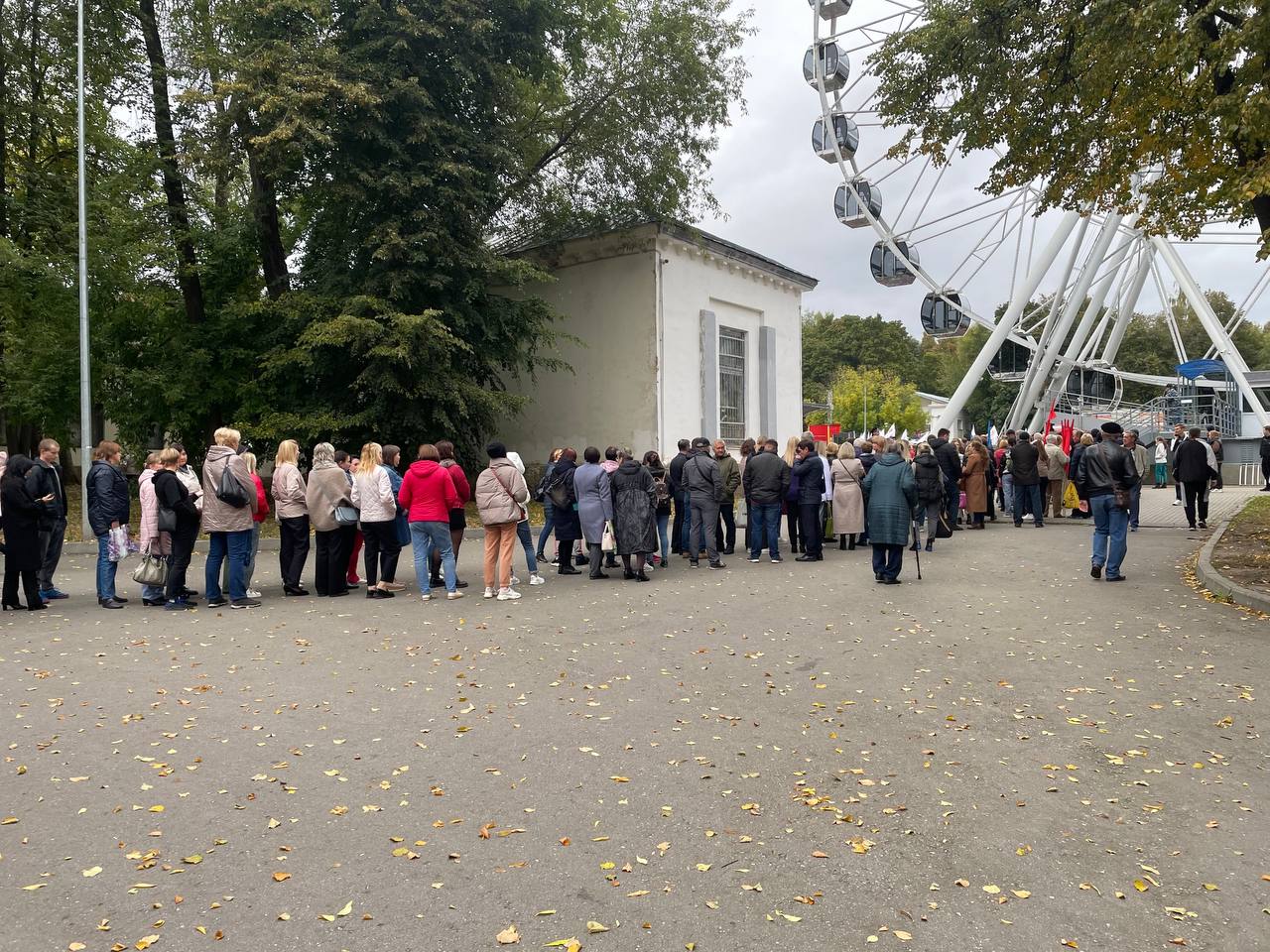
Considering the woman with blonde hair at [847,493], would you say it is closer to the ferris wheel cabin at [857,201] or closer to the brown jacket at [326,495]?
the brown jacket at [326,495]

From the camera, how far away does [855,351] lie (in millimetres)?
85500

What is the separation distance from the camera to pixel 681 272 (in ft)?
86.6

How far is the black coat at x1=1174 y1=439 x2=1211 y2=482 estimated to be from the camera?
53.2ft

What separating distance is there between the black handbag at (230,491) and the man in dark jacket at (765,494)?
6.59 metres

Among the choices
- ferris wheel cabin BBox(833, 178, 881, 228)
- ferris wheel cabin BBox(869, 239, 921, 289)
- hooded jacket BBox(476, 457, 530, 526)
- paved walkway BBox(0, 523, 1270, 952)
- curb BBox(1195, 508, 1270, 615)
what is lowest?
paved walkway BBox(0, 523, 1270, 952)

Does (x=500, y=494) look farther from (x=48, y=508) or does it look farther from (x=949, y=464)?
(x=949, y=464)

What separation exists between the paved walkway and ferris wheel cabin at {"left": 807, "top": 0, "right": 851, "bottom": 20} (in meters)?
19.8

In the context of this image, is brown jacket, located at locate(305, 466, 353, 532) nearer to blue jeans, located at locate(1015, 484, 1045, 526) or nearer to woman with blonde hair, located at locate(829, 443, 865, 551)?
woman with blonde hair, located at locate(829, 443, 865, 551)

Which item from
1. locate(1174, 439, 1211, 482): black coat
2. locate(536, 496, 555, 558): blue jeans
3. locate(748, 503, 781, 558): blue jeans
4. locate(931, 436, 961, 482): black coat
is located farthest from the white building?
locate(1174, 439, 1211, 482): black coat

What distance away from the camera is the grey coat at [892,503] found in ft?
35.9

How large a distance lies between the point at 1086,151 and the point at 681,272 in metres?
14.6

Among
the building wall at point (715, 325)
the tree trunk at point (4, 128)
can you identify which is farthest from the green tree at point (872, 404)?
the tree trunk at point (4, 128)

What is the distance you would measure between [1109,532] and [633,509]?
5739mm

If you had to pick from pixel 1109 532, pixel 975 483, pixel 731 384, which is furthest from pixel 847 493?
pixel 731 384
